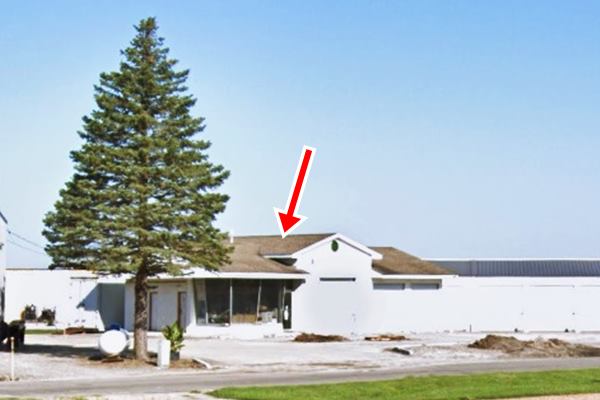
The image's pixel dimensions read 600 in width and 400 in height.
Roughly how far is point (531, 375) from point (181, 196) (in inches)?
497

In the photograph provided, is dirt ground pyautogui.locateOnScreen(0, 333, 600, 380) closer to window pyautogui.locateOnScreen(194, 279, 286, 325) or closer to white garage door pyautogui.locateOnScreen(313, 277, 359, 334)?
window pyautogui.locateOnScreen(194, 279, 286, 325)

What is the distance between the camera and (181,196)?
34.8 m

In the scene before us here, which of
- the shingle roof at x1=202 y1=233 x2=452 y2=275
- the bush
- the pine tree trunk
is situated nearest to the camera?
the bush

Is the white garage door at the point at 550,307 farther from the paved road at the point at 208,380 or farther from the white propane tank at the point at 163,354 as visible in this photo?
the white propane tank at the point at 163,354

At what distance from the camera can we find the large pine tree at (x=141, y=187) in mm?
33875

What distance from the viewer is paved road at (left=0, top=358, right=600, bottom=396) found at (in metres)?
25.3

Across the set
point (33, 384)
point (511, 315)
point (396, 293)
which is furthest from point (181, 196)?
point (511, 315)

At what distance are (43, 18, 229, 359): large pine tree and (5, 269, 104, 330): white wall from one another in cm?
2570

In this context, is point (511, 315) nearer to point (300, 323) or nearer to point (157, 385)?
point (300, 323)

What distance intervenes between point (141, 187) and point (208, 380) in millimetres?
8013

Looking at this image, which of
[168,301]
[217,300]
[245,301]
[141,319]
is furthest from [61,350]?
[245,301]

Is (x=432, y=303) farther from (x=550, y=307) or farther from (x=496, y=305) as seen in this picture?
(x=550, y=307)

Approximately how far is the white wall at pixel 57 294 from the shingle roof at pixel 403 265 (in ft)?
52.5

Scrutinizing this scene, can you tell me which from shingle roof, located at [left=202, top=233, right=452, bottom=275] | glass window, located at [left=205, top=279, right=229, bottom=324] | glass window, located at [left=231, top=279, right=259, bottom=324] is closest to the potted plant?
glass window, located at [left=205, top=279, right=229, bottom=324]
